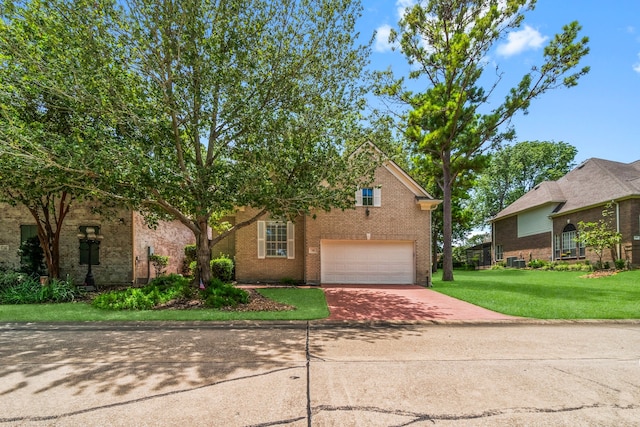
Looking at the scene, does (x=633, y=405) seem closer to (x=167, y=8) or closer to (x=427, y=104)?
(x=167, y=8)

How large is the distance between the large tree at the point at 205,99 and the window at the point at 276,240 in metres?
4.48

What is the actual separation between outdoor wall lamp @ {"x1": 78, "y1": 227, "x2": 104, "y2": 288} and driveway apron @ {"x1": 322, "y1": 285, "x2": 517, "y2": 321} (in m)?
7.86

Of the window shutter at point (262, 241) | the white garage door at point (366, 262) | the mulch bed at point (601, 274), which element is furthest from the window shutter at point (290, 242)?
the mulch bed at point (601, 274)

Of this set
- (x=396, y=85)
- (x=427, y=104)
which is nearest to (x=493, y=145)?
(x=427, y=104)

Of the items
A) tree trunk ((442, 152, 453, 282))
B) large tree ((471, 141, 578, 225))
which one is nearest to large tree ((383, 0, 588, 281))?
tree trunk ((442, 152, 453, 282))

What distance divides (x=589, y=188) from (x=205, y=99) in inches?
945

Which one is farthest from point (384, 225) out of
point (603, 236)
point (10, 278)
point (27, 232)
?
point (27, 232)

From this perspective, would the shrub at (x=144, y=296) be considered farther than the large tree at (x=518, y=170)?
No

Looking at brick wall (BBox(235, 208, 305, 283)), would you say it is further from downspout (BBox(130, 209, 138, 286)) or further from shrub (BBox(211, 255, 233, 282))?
downspout (BBox(130, 209, 138, 286))

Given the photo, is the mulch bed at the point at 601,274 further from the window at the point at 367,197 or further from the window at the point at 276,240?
the window at the point at 276,240

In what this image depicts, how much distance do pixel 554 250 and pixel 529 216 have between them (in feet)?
12.5

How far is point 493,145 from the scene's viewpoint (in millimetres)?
16625

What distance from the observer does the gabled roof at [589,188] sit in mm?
19375

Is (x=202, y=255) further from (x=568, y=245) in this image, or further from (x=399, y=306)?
(x=568, y=245)
